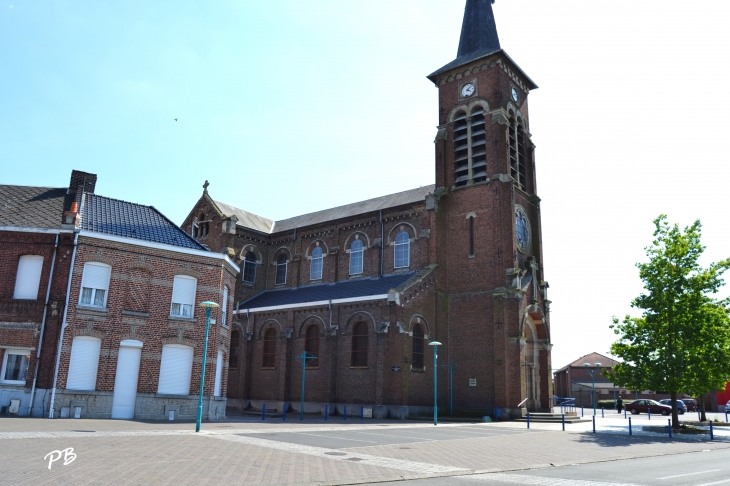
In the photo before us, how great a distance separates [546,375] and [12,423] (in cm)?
2786

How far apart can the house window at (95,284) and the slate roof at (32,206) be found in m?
2.30

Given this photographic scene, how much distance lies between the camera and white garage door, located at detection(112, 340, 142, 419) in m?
23.5

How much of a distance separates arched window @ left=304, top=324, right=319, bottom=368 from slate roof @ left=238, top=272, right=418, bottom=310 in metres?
1.81

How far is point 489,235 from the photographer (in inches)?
1351

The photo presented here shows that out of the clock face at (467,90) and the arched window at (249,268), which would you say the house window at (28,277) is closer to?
the arched window at (249,268)

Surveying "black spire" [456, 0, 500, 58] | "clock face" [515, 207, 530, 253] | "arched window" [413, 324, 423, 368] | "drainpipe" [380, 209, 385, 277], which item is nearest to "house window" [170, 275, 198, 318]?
"arched window" [413, 324, 423, 368]

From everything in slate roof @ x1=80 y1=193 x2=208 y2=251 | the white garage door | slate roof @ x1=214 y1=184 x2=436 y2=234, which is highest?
slate roof @ x1=214 y1=184 x2=436 y2=234

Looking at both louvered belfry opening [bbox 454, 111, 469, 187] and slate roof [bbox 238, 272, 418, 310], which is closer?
slate roof [bbox 238, 272, 418, 310]

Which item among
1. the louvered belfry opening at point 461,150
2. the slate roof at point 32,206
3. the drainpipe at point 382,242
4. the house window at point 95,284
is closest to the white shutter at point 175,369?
the house window at point 95,284

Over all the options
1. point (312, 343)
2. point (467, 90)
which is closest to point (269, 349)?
point (312, 343)

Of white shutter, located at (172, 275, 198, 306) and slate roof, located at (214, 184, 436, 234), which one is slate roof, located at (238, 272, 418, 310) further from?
white shutter, located at (172, 275, 198, 306)

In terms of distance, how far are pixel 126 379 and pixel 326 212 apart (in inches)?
955

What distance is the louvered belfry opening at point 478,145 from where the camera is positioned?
118ft

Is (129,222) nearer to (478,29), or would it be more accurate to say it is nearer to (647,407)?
(478,29)
